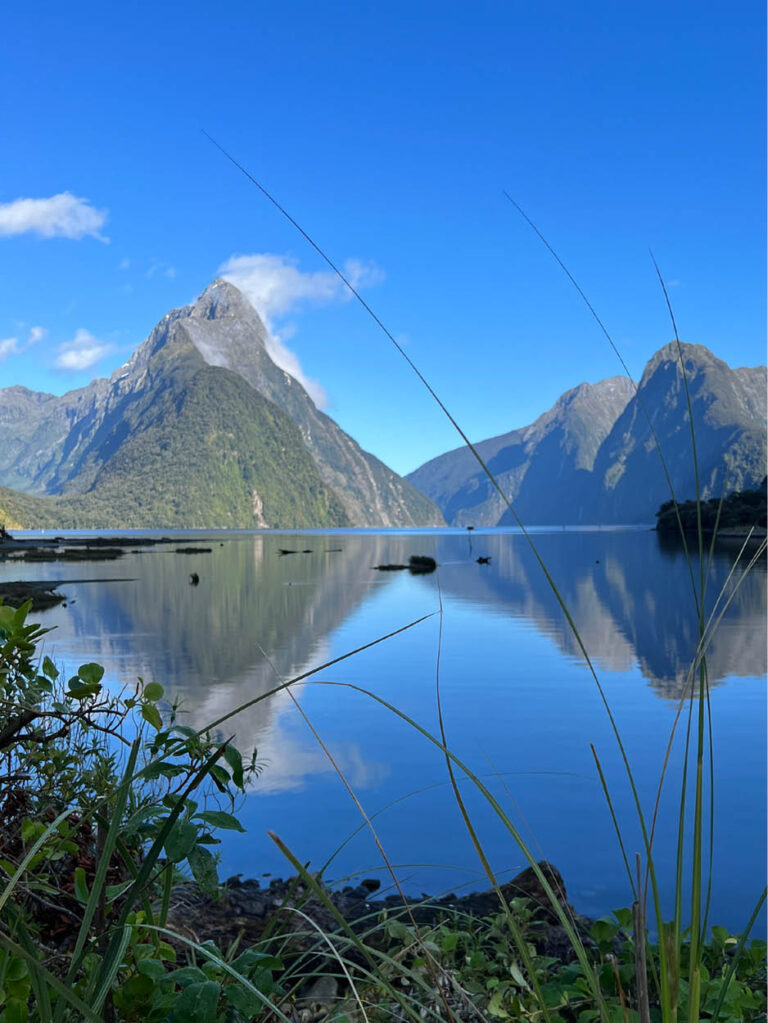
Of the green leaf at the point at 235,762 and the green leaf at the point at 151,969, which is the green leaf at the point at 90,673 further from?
the green leaf at the point at 151,969

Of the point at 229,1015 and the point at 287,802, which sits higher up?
the point at 229,1015

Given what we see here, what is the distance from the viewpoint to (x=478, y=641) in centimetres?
2098

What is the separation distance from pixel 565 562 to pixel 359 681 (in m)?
46.7

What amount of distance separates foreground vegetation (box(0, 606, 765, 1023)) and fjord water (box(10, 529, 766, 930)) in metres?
0.31

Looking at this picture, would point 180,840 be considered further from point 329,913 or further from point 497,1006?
point 329,913

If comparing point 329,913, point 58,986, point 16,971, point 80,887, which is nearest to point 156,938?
point 80,887

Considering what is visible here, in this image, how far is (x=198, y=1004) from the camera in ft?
4.66

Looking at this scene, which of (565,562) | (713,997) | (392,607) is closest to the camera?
(713,997)

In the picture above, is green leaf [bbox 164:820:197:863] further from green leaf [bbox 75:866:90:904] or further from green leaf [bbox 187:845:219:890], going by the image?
green leaf [bbox 75:866:90:904]

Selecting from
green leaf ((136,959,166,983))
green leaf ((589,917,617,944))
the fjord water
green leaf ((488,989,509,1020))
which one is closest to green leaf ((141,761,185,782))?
green leaf ((136,959,166,983))

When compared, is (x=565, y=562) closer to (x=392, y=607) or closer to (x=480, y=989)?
(x=392, y=607)

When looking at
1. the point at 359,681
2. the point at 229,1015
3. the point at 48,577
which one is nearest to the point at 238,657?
the point at 359,681

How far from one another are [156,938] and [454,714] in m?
11.0

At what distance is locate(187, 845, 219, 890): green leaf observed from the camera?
5.15ft
